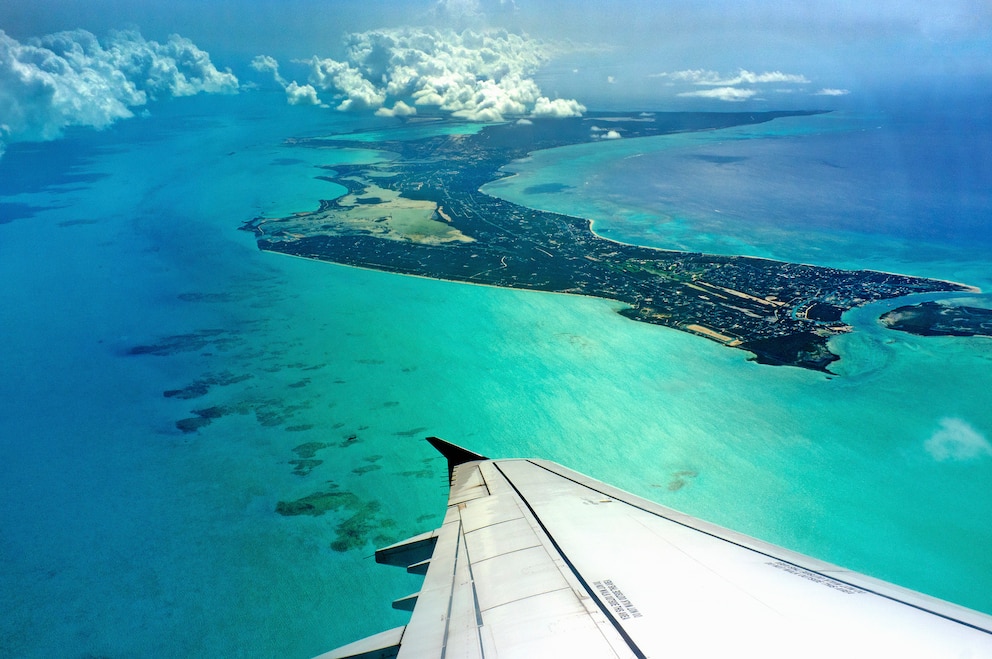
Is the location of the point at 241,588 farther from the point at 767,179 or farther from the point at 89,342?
the point at 767,179

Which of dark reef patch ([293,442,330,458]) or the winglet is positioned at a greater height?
the winglet

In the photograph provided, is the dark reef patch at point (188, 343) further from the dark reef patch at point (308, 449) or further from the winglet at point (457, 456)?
the winglet at point (457, 456)

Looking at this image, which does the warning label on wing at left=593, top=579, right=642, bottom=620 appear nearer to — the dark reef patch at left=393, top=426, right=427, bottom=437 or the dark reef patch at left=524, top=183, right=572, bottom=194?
the dark reef patch at left=393, top=426, right=427, bottom=437

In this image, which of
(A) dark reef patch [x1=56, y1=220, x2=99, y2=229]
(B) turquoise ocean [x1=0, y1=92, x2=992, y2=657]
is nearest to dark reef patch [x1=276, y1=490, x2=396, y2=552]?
(B) turquoise ocean [x1=0, y1=92, x2=992, y2=657]

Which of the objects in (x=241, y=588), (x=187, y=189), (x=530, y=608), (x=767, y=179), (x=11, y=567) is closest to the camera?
(x=530, y=608)

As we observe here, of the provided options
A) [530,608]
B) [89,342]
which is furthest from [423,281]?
[530,608]

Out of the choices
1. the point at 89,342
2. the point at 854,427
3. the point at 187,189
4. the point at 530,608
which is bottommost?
the point at 854,427

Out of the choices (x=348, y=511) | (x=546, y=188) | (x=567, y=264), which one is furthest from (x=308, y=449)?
(x=546, y=188)
